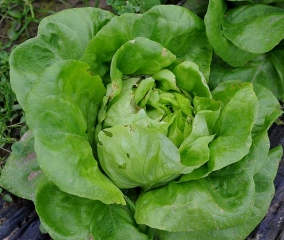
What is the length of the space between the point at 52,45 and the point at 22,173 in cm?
61

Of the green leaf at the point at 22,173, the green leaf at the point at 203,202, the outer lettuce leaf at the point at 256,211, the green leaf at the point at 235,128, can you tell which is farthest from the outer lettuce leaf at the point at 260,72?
the green leaf at the point at 22,173

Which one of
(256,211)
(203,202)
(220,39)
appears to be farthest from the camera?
(220,39)

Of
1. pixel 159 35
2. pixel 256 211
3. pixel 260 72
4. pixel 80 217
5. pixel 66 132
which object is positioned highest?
pixel 159 35

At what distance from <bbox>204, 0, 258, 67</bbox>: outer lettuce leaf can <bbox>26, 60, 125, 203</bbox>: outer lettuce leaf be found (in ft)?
2.00

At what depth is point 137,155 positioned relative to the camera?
1.89 meters

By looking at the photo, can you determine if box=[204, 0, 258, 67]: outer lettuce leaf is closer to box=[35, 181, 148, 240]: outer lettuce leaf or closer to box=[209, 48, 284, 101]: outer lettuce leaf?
box=[209, 48, 284, 101]: outer lettuce leaf

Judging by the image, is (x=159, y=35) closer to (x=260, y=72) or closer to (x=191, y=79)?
(x=191, y=79)

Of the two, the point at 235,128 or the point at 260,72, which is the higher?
the point at 235,128

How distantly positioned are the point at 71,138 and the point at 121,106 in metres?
0.24

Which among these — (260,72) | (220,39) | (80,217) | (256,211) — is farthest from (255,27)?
(80,217)

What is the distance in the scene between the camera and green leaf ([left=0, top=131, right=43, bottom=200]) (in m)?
2.21

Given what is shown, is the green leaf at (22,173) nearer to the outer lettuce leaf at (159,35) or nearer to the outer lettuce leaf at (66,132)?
the outer lettuce leaf at (66,132)

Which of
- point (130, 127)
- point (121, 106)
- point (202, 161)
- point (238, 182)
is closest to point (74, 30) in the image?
point (121, 106)

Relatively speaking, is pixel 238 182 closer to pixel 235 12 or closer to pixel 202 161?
pixel 202 161
